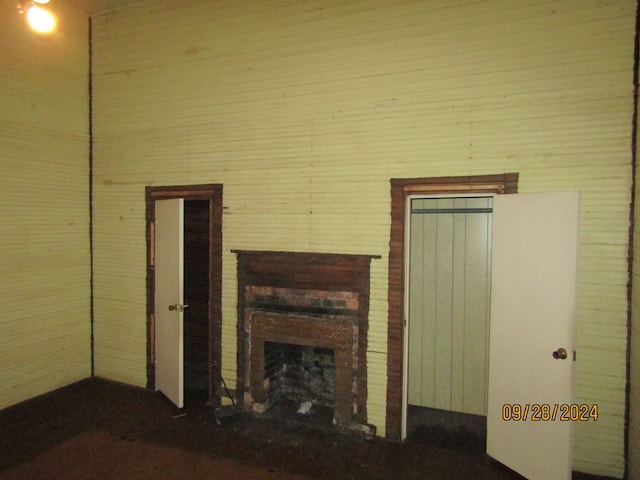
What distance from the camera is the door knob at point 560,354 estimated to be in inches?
110

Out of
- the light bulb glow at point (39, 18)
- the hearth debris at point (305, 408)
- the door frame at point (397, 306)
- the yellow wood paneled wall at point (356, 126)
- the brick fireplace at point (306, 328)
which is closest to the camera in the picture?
the light bulb glow at point (39, 18)

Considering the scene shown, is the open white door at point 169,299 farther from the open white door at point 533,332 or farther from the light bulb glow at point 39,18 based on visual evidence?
the open white door at point 533,332

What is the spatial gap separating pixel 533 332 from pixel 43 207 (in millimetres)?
5044

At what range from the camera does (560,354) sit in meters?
2.82

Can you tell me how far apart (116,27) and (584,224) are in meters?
5.30

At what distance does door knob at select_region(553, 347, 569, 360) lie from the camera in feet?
9.20

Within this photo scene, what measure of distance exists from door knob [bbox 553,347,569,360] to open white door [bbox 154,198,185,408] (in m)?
3.38

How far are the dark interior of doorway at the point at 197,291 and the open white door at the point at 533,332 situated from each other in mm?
3371

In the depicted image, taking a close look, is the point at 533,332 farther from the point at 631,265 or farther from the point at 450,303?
the point at 450,303

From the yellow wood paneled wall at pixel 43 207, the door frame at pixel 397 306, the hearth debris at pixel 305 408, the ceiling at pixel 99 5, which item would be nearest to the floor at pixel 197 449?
the hearth debris at pixel 305 408

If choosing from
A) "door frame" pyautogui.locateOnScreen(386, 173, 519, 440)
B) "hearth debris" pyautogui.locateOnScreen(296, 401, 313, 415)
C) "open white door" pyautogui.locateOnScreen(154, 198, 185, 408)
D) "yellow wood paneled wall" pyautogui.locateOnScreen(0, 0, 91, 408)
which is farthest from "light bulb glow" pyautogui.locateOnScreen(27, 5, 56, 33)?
"hearth debris" pyautogui.locateOnScreen(296, 401, 313, 415)
